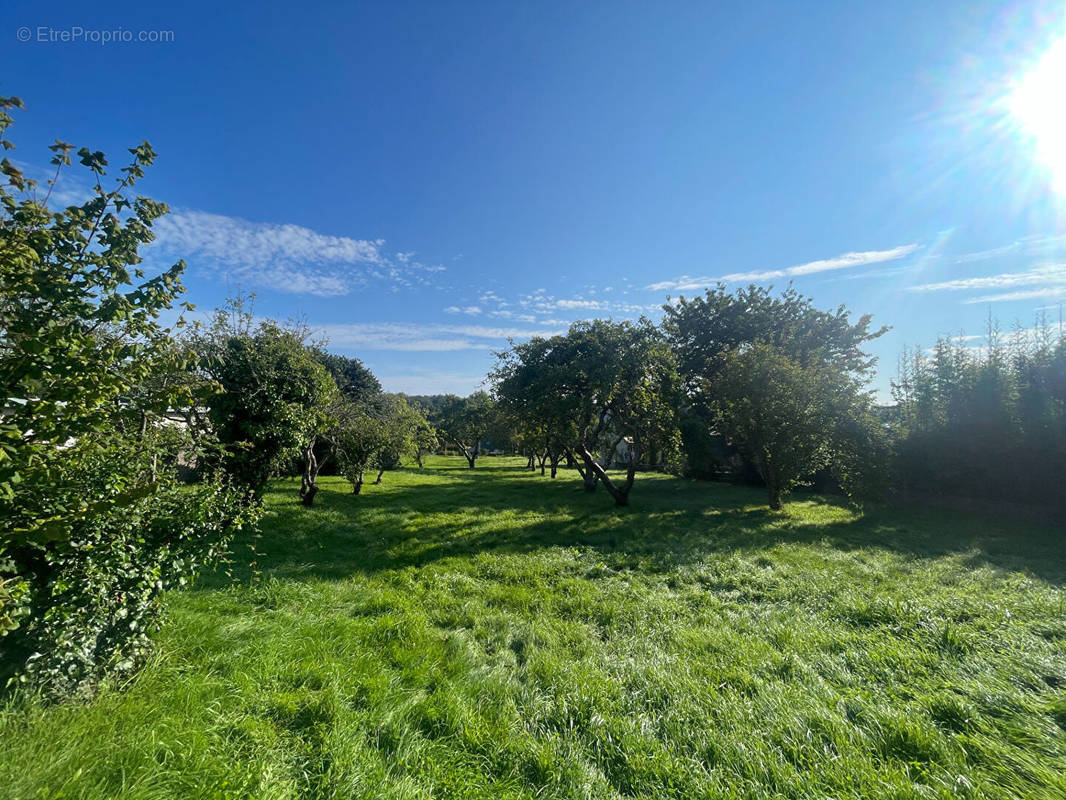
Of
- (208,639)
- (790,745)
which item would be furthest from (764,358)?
(208,639)

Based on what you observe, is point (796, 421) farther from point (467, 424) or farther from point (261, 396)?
point (467, 424)

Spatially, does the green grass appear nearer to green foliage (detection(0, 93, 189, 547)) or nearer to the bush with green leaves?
the bush with green leaves

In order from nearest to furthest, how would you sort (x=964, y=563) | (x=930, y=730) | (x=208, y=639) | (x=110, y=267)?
(x=110, y=267), (x=930, y=730), (x=208, y=639), (x=964, y=563)

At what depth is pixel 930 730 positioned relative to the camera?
2.84m

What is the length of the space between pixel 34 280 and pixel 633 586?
24.9 ft

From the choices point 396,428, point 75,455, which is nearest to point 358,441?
point 396,428

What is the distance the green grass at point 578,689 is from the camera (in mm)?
2371

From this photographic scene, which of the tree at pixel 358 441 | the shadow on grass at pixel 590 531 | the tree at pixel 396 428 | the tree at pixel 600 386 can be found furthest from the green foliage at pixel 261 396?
the tree at pixel 600 386

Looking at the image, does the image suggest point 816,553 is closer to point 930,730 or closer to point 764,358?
point 930,730

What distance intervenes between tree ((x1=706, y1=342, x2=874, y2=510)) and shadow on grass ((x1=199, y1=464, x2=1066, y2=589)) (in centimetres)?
195

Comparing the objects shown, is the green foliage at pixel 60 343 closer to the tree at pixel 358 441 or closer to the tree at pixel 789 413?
the tree at pixel 358 441

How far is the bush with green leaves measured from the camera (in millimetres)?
2225

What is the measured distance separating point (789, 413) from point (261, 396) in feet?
54.2

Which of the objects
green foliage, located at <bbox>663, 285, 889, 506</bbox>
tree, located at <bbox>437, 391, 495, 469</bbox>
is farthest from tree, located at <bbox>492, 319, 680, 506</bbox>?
tree, located at <bbox>437, 391, 495, 469</bbox>
